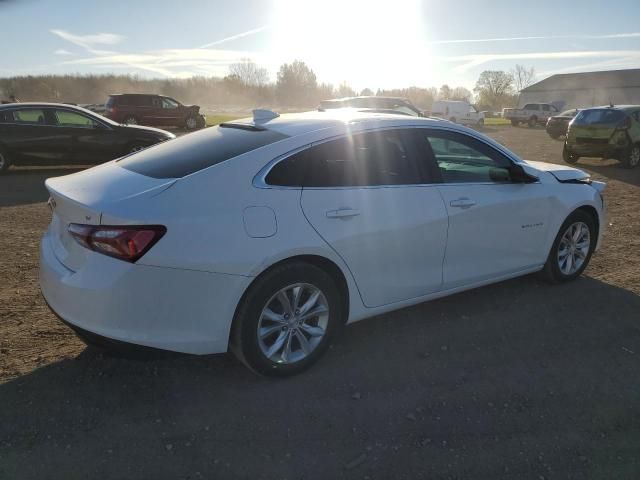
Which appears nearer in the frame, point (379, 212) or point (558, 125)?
point (379, 212)

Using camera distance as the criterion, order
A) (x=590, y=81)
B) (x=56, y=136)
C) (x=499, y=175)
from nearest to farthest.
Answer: (x=499, y=175)
(x=56, y=136)
(x=590, y=81)

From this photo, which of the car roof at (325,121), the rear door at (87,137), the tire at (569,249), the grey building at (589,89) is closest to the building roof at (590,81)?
the grey building at (589,89)

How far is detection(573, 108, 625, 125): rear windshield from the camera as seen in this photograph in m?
13.3

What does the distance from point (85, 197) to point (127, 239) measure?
50 cm

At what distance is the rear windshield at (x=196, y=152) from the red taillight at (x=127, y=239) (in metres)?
0.48

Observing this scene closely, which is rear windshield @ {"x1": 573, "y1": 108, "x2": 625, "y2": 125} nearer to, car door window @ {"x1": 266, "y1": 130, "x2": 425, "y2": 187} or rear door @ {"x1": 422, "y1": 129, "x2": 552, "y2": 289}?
rear door @ {"x1": 422, "y1": 129, "x2": 552, "y2": 289}

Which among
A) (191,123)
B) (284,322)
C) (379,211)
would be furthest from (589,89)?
(284,322)

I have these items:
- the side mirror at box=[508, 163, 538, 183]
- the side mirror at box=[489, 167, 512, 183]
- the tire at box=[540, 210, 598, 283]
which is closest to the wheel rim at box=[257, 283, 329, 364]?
the side mirror at box=[489, 167, 512, 183]

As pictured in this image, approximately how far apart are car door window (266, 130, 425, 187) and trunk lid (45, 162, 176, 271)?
2.37 ft

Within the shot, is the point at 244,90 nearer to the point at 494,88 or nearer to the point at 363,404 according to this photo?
the point at 494,88

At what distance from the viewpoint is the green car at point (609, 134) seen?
13148mm

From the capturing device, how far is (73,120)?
11281mm

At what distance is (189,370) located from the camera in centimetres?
324

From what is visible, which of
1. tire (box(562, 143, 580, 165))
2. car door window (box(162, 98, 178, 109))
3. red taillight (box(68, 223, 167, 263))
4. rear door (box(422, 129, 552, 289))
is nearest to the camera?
red taillight (box(68, 223, 167, 263))
